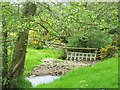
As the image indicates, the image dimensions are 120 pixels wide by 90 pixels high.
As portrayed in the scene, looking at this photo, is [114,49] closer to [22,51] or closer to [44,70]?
[44,70]

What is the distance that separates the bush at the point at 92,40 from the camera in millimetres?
12445

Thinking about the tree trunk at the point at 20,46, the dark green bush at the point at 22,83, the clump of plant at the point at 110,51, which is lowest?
the dark green bush at the point at 22,83

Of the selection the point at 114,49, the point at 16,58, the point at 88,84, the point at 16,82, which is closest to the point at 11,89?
the point at 16,82

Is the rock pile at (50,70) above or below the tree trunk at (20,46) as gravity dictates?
below

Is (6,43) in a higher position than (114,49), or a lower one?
higher

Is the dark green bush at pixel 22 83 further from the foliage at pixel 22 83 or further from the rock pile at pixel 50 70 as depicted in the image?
the rock pile at pixel 50 70

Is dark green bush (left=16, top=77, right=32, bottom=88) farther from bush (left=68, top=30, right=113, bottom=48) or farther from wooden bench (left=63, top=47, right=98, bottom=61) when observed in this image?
wooden bench (left=63, top=47, right=98, bottom=61)

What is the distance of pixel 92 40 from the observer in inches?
500

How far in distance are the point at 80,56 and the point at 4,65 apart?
30.0 feet

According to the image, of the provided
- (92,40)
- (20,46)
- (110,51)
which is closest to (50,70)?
(20,46)

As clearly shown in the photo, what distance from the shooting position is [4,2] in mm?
4168

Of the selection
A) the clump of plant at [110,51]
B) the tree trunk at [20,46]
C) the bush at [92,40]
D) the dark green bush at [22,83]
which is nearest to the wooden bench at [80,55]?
the bush at [92,40]

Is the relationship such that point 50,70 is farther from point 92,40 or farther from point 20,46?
point 92,40

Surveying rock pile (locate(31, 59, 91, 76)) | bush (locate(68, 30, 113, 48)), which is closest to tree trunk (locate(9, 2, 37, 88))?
rock pile (locate(31, 59, 91, 76))
